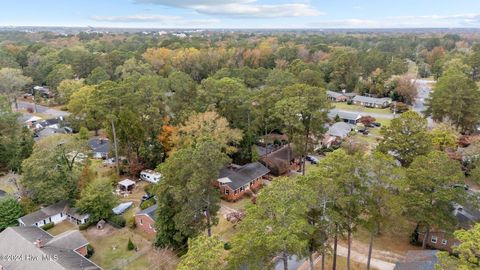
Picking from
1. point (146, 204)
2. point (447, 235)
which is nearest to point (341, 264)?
point (447, 235)

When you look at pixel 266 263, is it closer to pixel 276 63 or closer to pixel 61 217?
pixel 61 217

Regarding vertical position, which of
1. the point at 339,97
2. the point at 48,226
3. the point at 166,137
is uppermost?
the point at 166,137

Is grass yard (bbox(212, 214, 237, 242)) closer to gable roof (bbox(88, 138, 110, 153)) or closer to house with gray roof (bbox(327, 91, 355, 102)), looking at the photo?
gable roof (bbox(88, 138, 110, 153))

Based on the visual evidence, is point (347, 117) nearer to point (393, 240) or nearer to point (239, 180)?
point (239, 180)

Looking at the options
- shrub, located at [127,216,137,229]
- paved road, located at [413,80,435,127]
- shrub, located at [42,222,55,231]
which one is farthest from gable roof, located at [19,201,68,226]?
paved road, located at [413,80,435,127]

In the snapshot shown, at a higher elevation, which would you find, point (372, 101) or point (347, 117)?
point (372, 101)

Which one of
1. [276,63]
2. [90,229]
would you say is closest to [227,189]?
[90,229]

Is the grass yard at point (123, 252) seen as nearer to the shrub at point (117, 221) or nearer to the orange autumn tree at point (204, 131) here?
the shrub at point (117, 221)
